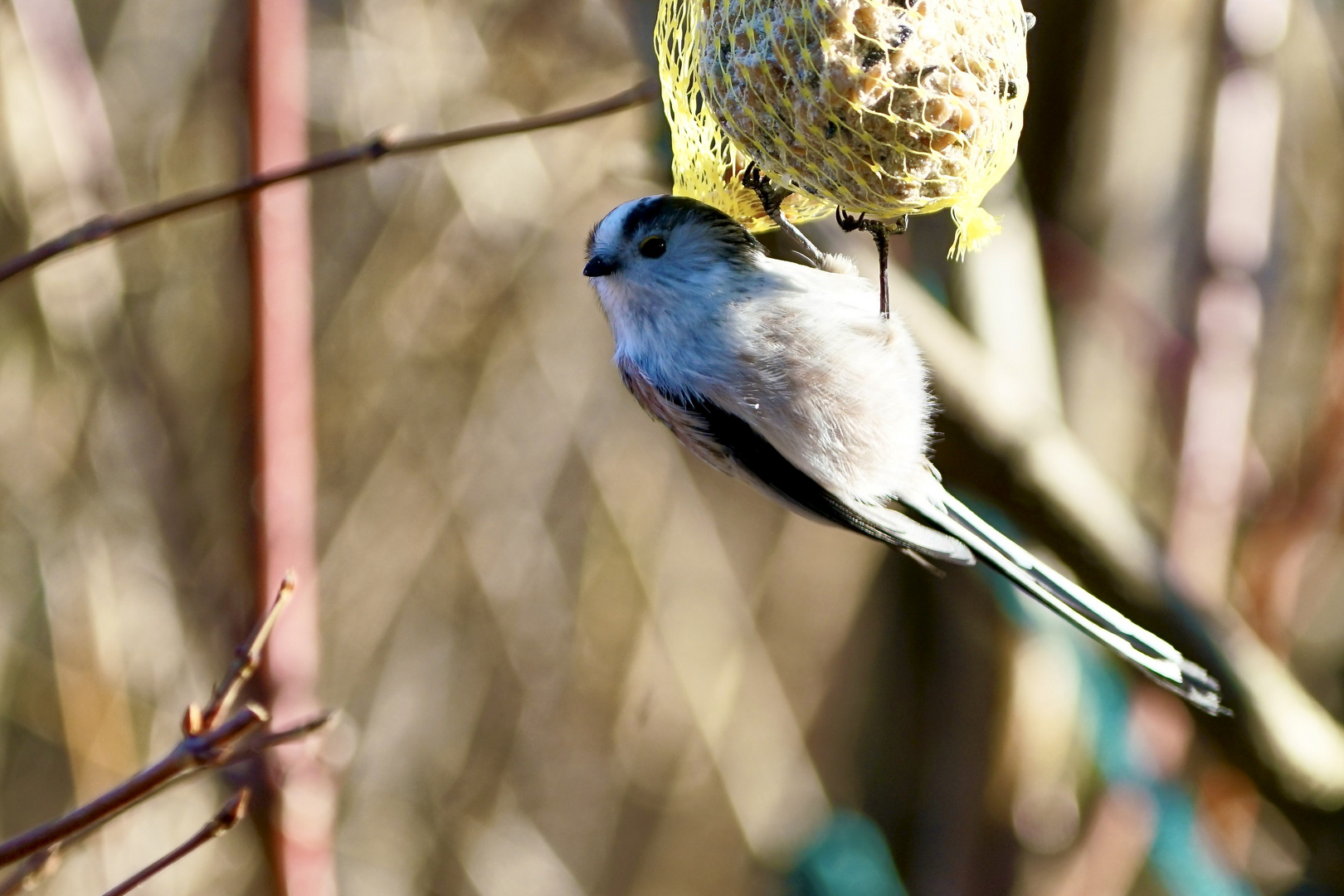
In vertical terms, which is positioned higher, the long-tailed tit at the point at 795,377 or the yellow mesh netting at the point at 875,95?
the yellow mesh netting at the point at 875,95

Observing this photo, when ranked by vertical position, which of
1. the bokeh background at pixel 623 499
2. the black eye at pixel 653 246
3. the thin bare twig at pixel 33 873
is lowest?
the bokeh background at pixel 623 499

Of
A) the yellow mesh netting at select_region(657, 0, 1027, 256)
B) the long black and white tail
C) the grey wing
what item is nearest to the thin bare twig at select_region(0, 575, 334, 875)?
the yellow mesh netting at select_region(657, 0, 1027, 256)

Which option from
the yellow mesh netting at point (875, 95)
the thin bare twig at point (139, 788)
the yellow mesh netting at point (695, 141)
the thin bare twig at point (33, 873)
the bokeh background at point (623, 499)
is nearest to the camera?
the thin bare twig at point (139, 788)

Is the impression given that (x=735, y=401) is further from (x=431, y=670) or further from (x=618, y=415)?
(x=431, y=670)

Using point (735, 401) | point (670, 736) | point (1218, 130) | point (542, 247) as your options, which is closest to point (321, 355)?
point (542, 247)

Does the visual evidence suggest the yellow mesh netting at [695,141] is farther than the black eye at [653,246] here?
No

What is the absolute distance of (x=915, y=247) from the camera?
2.14 metres

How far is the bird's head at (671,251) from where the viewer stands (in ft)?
5.06

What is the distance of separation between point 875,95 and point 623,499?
89.8 inches

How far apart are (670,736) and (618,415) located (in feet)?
3.35

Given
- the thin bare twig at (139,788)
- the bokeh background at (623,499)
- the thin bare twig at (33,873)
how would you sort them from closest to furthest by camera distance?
the thin bare twig at (139,788), the thin bare twig at (33,873), the bokeh background at (623,499)

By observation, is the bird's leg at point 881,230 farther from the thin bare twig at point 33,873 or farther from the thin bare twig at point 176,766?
the thin bare twig at point 33,873

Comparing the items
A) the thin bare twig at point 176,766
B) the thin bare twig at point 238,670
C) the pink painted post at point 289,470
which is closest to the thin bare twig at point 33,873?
the thin bare twig at point 176,766

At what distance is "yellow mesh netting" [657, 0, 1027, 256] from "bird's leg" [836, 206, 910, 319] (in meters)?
0.13
